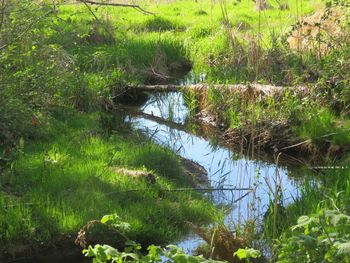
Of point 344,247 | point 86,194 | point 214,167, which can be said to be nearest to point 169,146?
point 214,167

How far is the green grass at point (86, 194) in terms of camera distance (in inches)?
253

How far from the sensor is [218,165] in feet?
30.8

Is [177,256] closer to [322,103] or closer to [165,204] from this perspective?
[165,204]

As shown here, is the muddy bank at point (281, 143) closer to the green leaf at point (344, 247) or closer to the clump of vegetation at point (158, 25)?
the green leaf at point (344, 247)

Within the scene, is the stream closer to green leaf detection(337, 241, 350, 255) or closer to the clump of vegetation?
green leaf detection(337, 241, 350, 255)

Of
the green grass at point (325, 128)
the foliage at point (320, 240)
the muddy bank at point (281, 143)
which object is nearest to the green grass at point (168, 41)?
the muddy bank at point (281, 143)

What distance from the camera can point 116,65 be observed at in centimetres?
1355

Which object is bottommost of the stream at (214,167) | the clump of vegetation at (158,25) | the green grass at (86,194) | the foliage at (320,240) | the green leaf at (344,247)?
the stream at (214,167)

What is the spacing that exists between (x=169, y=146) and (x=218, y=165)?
82 cm

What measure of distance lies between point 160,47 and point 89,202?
783cm

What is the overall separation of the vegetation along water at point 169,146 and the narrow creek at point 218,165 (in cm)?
3

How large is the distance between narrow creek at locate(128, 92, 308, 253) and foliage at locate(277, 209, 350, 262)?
164 centimetres

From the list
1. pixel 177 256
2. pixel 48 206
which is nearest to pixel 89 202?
pixel 48 206

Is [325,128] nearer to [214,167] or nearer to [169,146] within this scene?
[214,167]
